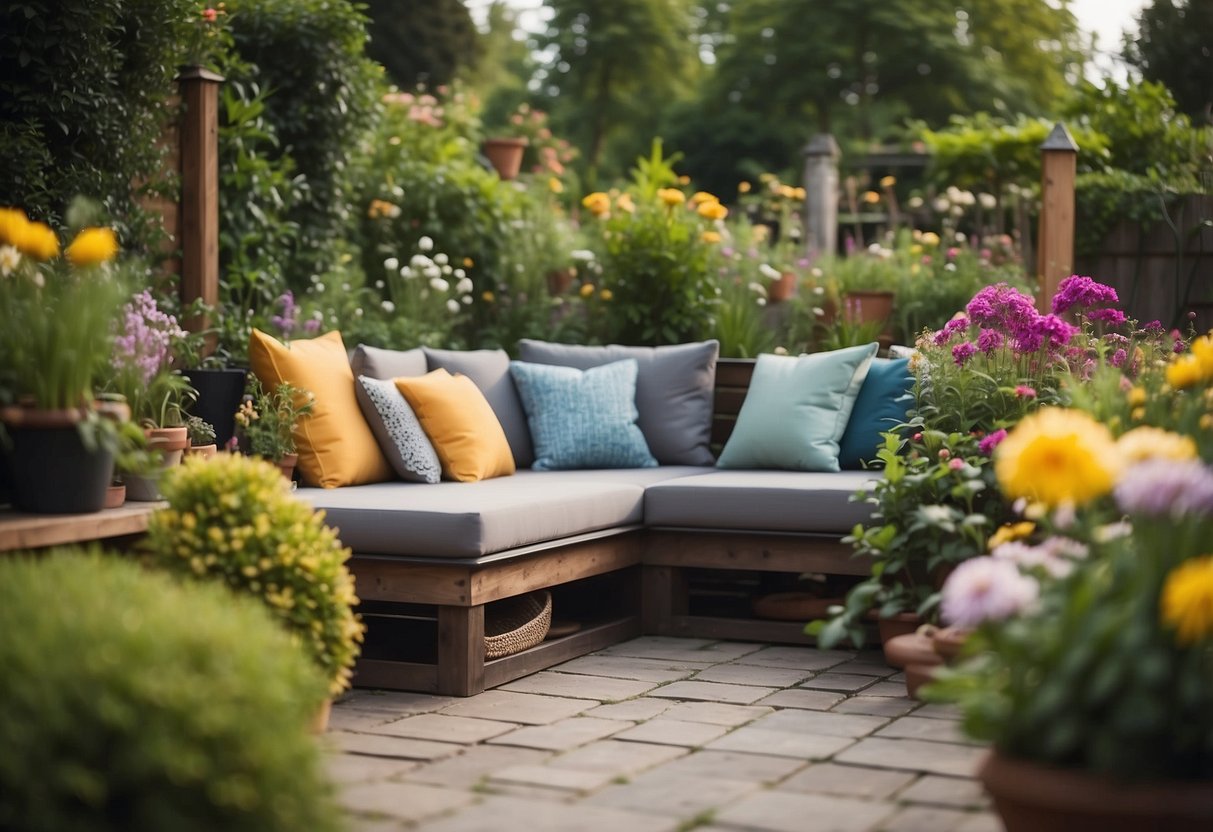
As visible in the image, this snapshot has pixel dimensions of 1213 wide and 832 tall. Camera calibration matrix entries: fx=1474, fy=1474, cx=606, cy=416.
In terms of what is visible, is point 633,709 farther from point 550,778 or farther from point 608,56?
point 608,56

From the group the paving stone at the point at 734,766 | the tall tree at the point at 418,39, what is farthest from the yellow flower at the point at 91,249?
the tall tree at the point at 418,39

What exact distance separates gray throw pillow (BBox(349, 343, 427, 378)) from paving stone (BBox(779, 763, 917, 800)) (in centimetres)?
222

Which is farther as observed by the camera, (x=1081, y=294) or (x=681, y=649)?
(x=681, y=649)

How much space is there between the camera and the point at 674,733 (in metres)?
3.60

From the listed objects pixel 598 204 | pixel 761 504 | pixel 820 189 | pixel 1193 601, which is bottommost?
pixel 761 504

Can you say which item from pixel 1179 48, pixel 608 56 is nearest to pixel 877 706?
pixel 1179 48

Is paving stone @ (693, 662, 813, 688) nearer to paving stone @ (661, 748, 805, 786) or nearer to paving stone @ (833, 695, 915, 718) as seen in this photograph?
paving stone @ (833, 695, 915, 718)

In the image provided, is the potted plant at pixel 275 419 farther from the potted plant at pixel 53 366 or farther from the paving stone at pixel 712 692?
the paving stone at pixel 712 692

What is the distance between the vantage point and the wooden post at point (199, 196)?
18.2 ft

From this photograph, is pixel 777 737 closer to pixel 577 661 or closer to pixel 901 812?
pixel 901 812

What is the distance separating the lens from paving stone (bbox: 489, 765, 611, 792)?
10.2ft

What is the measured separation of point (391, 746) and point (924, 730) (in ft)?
4.27

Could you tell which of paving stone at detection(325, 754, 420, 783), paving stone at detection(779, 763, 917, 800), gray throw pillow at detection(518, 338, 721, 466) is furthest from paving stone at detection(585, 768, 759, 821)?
gray throw pillow at detection(518, 338, 721, 466)

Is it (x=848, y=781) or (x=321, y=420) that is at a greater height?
(x=321, y=420)
